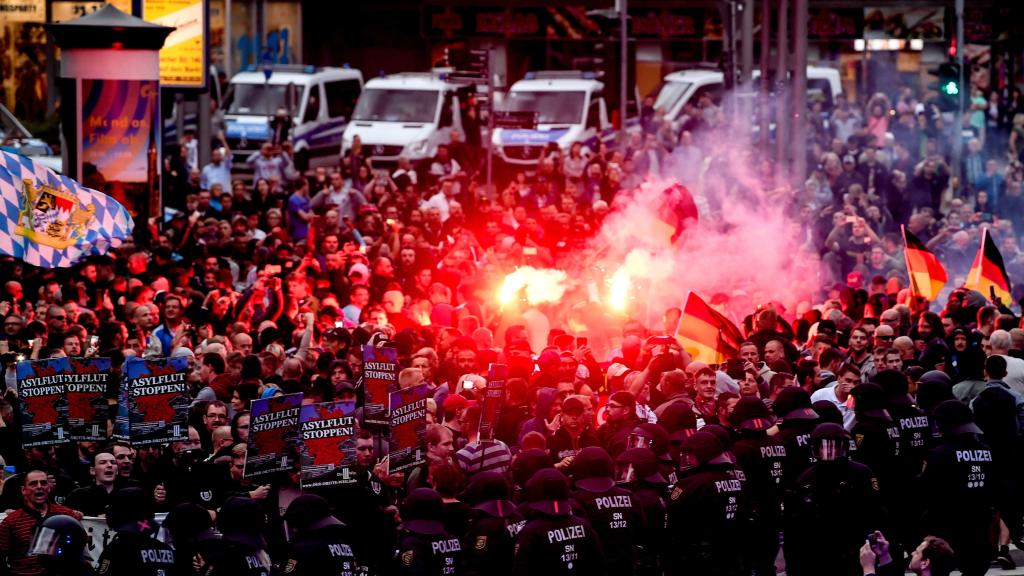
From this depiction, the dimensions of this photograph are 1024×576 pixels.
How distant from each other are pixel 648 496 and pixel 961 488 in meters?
2.08

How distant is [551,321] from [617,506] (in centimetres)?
758

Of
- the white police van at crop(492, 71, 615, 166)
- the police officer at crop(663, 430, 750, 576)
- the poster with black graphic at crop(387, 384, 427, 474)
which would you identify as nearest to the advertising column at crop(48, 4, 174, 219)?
the poster with black graphic at crop(387, 384, 427, 474)

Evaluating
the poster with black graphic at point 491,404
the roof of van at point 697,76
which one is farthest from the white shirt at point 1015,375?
the roof of van at point 697,76

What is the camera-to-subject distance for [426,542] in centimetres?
1039

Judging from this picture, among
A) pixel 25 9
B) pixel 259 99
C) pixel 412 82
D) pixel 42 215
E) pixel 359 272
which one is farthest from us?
pixel 25 9

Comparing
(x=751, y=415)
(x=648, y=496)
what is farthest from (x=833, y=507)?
(x=648, y=496)

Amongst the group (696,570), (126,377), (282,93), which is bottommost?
(696,570)

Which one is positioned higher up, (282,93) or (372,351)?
(282,93)

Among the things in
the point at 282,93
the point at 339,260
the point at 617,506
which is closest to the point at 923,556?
the point at 617,506

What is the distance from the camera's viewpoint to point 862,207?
80.4ft

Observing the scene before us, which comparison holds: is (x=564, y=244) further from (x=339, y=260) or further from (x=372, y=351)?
(x=372, y=351)

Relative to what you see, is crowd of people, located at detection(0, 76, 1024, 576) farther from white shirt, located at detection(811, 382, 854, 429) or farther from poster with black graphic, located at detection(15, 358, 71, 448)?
poster with black graphic, located at detection(15, 358, 71, 448)

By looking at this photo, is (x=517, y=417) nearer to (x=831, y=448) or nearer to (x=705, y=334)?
(x=831, y=448)

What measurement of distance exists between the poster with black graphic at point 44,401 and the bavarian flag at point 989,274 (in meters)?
10.2
